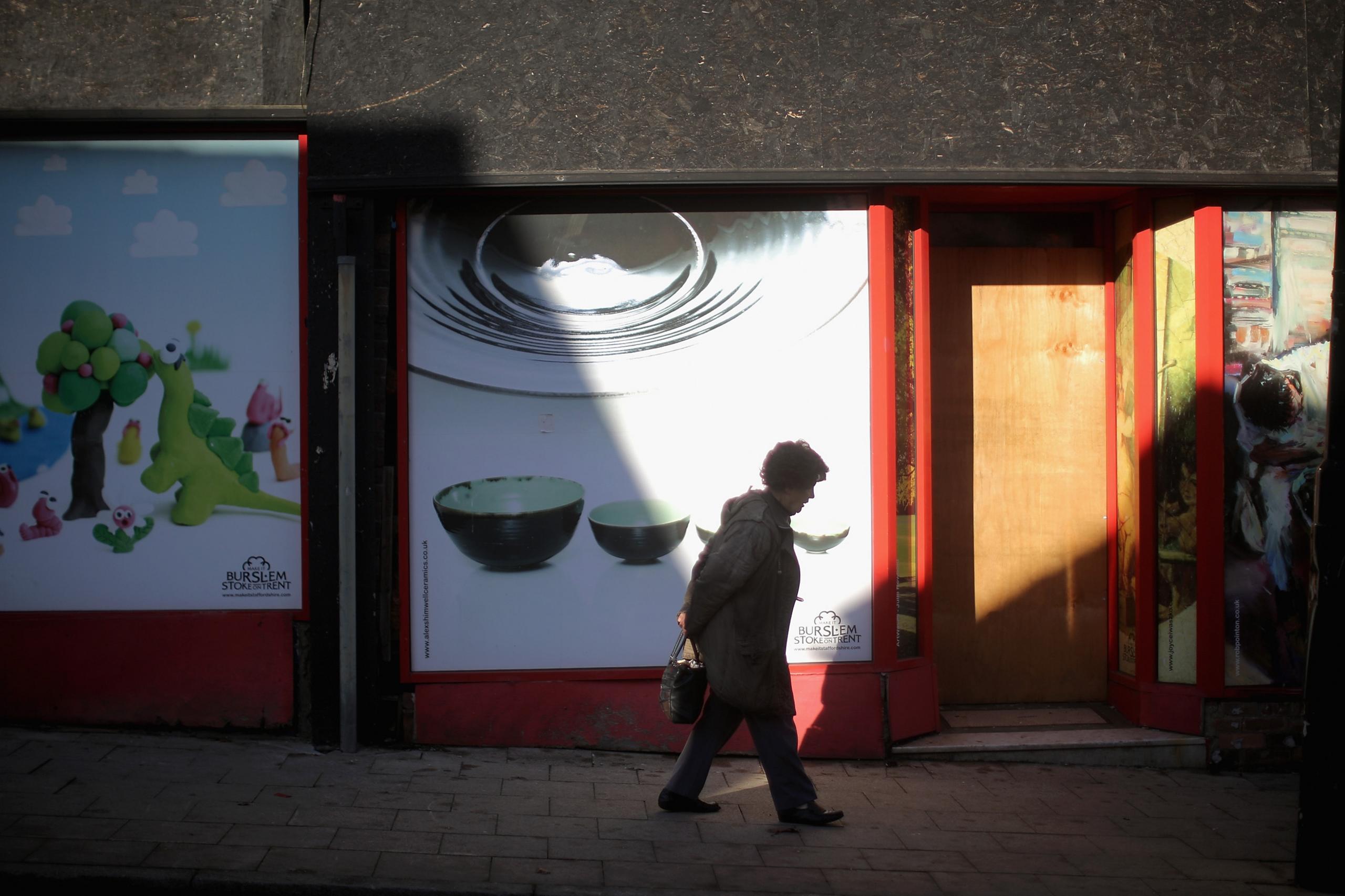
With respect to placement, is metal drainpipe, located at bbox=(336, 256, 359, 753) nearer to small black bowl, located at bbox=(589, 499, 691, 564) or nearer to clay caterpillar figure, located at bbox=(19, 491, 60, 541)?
small black bowl, located at bbox=(589, 499, 691, 564)

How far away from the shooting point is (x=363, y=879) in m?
4.35

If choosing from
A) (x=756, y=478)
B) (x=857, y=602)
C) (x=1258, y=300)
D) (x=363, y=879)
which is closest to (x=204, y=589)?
(x=363, y=879)

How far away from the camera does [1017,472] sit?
7105mm

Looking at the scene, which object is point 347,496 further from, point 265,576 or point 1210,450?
point 1210,450

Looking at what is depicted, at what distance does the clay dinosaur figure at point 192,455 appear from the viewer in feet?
21.1

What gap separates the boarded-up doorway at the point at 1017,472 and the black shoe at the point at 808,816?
2076 mm

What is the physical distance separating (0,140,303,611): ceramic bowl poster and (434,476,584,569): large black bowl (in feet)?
2.94

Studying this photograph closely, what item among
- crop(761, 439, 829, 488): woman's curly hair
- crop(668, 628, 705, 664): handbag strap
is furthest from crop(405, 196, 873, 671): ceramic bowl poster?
crop(761, 439, 829, 488): woman's curly hair

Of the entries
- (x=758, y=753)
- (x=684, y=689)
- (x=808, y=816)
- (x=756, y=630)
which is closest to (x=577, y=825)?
(x=684, y=689)

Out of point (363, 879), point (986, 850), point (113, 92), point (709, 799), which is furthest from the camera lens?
point (113, 92)

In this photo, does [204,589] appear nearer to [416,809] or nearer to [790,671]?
[416,809]

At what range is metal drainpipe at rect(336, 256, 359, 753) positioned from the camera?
624 cm

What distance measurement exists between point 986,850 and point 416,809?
100 inches

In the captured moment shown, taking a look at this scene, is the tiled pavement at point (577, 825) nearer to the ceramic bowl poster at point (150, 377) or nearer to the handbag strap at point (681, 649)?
the handbag strap at point (681, 649)
